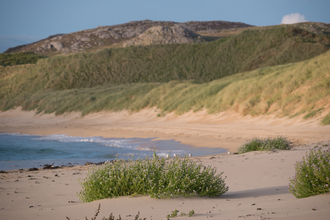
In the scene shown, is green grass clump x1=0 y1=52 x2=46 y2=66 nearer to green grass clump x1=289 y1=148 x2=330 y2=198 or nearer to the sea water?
the sea water

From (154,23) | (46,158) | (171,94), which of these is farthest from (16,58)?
(154,23)

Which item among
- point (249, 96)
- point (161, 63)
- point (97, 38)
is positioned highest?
point (97, 38)

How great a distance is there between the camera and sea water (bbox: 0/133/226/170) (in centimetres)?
1128

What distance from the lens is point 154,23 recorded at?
134m

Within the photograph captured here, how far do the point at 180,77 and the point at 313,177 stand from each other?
1694 inches

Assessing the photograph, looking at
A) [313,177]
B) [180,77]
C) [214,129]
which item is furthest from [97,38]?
[313,177]

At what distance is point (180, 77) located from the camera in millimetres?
46500

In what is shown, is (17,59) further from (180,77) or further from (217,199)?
(217,199)

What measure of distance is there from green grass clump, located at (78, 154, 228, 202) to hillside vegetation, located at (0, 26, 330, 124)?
43.3 ft

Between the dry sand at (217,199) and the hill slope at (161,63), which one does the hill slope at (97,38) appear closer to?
the hill slope at (161,63)

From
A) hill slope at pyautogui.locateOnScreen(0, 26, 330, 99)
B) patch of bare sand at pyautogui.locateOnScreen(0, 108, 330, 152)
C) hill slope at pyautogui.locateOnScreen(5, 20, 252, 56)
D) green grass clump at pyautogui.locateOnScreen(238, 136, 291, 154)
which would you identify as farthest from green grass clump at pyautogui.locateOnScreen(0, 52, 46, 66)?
green grass clump at pyautogui.locateOnScreen(238, 136, 291, 154)

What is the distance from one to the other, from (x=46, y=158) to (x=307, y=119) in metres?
11.9

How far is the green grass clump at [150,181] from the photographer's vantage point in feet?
14.1

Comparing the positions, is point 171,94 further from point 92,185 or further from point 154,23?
point 154,23
